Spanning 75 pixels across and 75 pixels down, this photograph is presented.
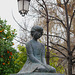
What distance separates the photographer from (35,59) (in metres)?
7.22

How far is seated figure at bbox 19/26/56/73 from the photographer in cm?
691

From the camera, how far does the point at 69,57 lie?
14383 millimetres

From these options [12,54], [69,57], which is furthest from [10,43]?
[69,57]

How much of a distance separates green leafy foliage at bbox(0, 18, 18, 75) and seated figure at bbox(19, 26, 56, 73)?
5.17 metres

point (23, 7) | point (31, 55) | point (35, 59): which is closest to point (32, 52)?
point (31, 55)

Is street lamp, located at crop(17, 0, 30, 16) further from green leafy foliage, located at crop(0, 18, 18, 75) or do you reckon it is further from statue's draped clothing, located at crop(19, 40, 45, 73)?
green leafy foliage, located at crop(0, 18, 18, 75)

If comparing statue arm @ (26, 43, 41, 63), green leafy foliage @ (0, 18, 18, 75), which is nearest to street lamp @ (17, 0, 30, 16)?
statue arm @ (26, 43, 41, 63)

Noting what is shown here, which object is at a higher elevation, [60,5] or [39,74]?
[60,5]

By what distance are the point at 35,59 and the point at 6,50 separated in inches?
242

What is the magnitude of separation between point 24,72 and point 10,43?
21.9 feet

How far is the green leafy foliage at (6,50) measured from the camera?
12.8 metres

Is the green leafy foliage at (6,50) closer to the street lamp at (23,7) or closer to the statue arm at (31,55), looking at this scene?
the street lamp at (23,7)

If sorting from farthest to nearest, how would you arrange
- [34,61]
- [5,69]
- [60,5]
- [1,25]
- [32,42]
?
[60,5]
[1,25]
[5,69]
[32,42]
[34,61]

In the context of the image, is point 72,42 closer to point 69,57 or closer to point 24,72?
point 69,57
